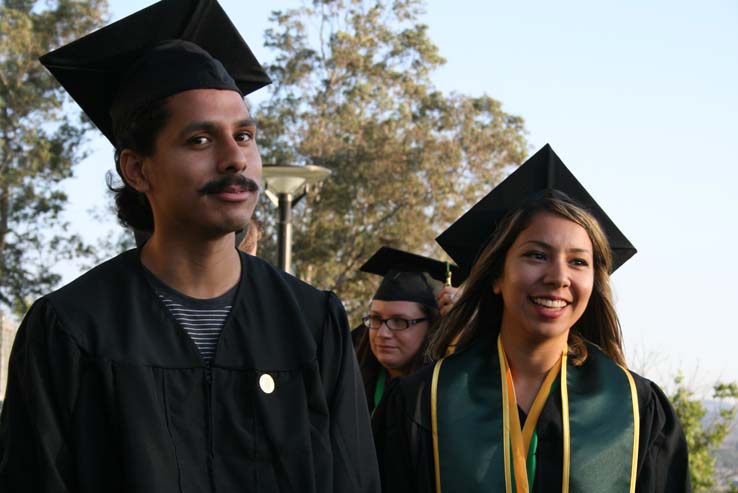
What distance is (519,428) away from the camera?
12.3 feet

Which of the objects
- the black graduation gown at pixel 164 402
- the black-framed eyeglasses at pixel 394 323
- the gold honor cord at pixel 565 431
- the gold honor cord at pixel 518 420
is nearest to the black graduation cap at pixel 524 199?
the gold honor cord at pixel 518 420

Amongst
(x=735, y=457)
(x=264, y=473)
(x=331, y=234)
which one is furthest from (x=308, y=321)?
(x=331, y=234)

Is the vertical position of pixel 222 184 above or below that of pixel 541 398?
above

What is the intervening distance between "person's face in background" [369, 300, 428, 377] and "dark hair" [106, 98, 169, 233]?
296cm

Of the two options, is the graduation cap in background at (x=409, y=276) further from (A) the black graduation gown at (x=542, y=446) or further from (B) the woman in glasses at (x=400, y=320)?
(A) the black graduation gown at (x=542, y=446)

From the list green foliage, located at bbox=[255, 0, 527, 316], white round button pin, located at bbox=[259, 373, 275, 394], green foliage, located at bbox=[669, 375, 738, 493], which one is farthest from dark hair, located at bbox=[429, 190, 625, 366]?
green foliage, located at bbox=[255, 0, 527, 316]

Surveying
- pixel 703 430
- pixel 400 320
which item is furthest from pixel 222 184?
pixel 703 430

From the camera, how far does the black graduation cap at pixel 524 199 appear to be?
14.0 ft

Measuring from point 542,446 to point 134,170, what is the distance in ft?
5.43

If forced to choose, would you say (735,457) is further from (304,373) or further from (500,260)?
(304,373)

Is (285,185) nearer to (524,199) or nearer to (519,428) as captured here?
(524,199)

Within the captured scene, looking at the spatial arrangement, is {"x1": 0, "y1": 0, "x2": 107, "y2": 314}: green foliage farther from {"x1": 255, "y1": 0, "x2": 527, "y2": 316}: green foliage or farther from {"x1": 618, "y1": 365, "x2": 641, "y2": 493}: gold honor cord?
{"x1": 618, "y1": 365, "x2": 641, "y2": 493}: gold honor cord

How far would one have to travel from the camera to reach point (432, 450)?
378 centimetres

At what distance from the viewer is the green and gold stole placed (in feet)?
12.1
